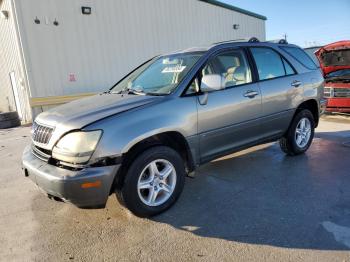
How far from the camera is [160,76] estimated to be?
13.4 ft

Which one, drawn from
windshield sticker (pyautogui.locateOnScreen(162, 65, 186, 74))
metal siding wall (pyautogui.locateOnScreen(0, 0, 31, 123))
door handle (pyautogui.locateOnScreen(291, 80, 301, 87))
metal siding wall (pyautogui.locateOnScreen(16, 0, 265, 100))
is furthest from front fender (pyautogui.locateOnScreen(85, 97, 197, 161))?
metal siding wall (pyautogui.locateOnScreen(0, 0, 31, 123))

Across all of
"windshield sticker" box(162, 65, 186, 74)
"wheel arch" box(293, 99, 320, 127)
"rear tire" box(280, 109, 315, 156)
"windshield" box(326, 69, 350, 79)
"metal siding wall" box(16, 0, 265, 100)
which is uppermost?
"metal siding wall" box(16, 0, 265, 100)

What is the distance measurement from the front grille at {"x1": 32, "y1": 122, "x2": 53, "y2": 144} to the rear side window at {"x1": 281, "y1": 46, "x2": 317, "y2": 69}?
146 inches

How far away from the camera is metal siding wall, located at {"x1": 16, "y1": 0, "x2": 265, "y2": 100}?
10.5 m

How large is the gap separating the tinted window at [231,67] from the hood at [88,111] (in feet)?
3.22

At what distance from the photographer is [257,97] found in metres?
4.28

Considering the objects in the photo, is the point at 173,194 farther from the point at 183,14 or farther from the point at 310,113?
the point at 183,14

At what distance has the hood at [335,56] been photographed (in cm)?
838

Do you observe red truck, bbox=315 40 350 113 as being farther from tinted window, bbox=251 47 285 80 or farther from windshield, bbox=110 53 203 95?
windshield, bbox=110 53 203 95

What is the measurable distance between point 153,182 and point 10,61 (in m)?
11.2

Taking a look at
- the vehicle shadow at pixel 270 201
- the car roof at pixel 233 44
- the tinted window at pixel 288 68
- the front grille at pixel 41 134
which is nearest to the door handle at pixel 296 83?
the tinted window at pixel 288 68

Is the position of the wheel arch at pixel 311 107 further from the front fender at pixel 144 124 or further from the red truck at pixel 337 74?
the red truck at pixel 337 74

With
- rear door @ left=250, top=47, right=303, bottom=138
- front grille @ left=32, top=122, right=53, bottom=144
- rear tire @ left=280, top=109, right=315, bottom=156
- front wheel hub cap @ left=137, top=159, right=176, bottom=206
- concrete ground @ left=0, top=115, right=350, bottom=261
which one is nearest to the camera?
concrete ground @ left=0, top=115, right=350, bottom=261

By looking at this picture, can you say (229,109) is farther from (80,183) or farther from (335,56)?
(335,56)
